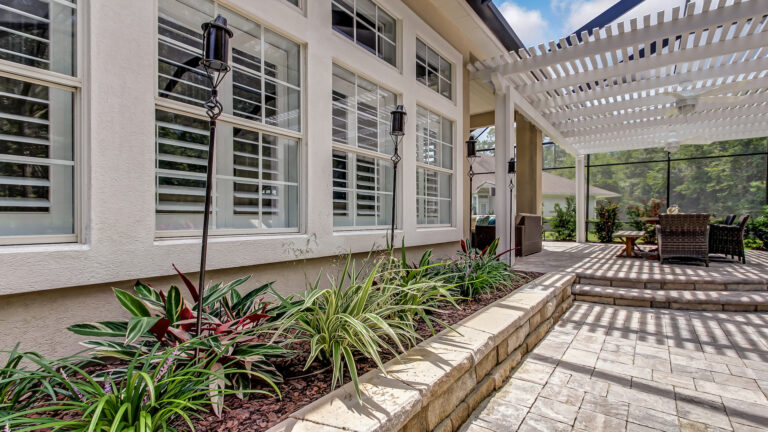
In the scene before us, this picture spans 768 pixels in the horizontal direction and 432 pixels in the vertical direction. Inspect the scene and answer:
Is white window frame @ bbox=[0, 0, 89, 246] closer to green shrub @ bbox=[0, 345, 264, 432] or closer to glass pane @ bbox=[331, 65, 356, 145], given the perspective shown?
green shrub @ bbox=[0, 345, 264, 432]

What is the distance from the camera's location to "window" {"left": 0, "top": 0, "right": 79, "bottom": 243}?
176 cm

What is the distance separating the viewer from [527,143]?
350 inches

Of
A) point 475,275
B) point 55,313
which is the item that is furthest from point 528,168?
point 55,313

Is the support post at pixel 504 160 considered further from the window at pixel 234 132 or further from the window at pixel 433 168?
the window at pixel 234 132

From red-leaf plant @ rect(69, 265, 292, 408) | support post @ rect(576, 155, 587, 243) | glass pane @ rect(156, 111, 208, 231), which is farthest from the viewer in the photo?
support post @ rect(576, 155, 587, 243)

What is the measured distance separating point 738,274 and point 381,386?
6169mm

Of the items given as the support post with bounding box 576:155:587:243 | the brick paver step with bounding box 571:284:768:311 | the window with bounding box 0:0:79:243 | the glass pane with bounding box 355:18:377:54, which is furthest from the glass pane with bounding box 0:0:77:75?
the support post with bounding box 576:155:587:243

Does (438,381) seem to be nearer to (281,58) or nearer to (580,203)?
(281,58)

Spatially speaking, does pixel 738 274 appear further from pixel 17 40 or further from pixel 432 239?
pixel 17 40

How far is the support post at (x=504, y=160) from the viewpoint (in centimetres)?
559

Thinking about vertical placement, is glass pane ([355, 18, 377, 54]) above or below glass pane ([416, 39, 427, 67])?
below

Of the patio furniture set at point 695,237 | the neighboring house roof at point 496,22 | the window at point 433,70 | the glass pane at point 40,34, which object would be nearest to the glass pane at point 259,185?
the glass pane at point 40,34

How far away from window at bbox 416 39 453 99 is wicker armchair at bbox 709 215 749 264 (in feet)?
17.7

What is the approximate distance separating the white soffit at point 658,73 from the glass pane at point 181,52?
13.9 ft
